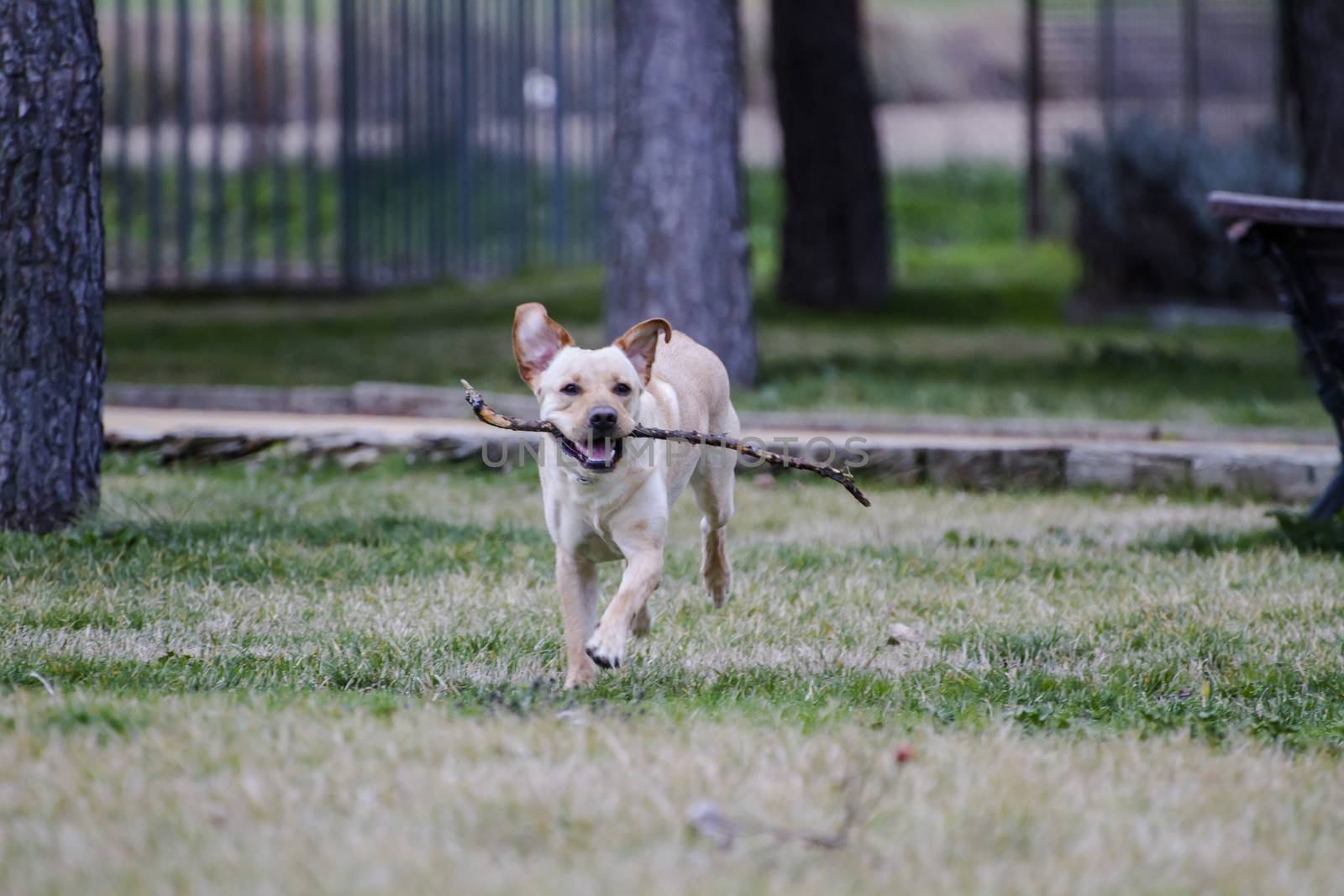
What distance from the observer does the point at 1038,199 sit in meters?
21.9

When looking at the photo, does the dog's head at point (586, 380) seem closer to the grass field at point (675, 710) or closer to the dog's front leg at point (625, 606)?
the dog's front leg at point (625, 606)

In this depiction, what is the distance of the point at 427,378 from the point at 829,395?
2618 mm

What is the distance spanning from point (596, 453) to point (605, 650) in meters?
0.48

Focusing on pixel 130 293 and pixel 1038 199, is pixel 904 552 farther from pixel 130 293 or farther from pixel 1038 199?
pixel 1038 199

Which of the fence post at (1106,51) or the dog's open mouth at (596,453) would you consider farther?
the fence post at (1106,51)

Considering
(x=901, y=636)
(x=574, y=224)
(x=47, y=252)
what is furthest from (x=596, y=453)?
(x=574, y=224)

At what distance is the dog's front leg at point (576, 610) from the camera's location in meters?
4.09

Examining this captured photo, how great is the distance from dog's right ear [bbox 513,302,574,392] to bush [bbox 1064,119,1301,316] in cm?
1201

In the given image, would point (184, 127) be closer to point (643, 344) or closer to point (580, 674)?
point (643, 344)

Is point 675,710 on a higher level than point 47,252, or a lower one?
lower

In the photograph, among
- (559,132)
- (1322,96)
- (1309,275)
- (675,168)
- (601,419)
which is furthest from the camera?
(559,132)

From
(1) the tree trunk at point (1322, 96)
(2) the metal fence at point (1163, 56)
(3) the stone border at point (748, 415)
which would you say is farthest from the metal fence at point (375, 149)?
(1) the tree trunk at point (1322, 96)

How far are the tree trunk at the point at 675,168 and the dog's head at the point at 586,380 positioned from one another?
5037 mm

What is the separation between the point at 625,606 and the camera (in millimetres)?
3896
